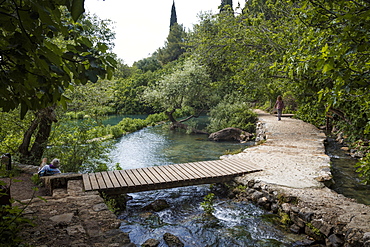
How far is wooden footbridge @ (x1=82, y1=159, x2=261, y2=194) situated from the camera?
5828mm

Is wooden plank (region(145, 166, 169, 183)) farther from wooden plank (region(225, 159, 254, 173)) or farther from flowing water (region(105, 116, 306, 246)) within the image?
wooden plank (region(225, 159, 254, 173))

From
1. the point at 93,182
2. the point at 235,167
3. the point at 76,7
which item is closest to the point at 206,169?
the point at 235,167

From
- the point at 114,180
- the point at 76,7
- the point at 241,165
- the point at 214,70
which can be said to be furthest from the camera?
the point at 214,70

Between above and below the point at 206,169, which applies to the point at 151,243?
below

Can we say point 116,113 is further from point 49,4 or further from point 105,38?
point 49,4

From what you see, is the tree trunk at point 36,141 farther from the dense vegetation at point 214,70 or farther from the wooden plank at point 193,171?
the wooden plank at point 193,171

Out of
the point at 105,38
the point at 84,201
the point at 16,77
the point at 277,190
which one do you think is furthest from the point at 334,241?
the point at 105,38

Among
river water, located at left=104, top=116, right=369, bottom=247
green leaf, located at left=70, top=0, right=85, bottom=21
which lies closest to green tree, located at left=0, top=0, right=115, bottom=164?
green leaf, located at left=70, top=0, right=85, bottom=21

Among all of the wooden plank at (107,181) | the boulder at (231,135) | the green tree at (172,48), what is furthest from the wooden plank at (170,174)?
the green tree at (172,48)

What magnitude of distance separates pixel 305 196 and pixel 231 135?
10265 mm

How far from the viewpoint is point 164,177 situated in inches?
251

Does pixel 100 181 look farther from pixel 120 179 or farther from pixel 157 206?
pixel 157 206

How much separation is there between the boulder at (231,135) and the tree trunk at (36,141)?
907cm

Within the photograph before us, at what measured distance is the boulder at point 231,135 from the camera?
594 inches
